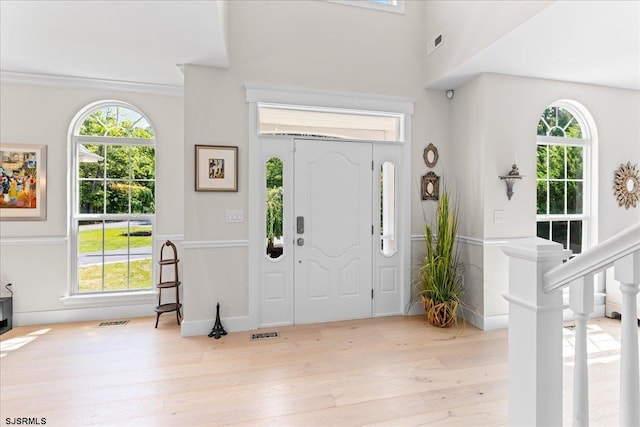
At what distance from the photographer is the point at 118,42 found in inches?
106

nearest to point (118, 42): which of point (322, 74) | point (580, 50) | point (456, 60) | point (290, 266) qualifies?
point (322, 74)

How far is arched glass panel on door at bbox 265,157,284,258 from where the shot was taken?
334 centimetres

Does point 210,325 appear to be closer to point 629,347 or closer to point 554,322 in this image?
point 554,322

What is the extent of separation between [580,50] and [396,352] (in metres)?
3.05

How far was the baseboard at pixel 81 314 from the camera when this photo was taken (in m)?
3.36

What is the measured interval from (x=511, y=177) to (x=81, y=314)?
4791 mm

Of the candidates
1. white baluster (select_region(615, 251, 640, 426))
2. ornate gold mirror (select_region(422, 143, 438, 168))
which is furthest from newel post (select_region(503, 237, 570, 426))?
ornate gold mirror (select_region(422, 143, 438, 168))

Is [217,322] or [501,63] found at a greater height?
[501,63]

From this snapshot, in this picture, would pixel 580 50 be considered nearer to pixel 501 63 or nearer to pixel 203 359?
pixel 501 63

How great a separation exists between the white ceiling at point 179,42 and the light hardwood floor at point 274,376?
2.53 metres

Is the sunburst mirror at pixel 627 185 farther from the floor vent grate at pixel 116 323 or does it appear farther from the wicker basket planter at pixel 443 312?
the floor vent grate at pixel 116 323

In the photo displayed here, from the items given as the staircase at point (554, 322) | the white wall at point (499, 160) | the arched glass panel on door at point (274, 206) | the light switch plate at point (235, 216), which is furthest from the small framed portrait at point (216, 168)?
the staircase at point (554, 322)

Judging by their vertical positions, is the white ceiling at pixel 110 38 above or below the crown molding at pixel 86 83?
above

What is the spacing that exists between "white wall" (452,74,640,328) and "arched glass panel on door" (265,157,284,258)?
2.04 meters
